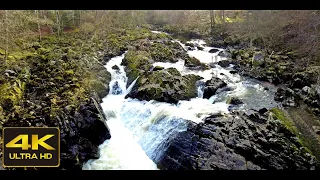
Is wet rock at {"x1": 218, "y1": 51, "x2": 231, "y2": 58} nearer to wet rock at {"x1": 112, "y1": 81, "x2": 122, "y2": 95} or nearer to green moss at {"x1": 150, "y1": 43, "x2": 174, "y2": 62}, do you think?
green moss at {"x1": 150, "y1": 43, "x2": 174, "y2": 62}

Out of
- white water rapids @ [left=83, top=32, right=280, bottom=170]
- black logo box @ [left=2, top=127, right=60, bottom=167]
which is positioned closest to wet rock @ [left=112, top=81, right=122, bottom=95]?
white water rapids @ [left=83, top=32, right=280, bottom=170]

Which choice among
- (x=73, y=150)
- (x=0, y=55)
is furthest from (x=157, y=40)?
(x=73, y=150)

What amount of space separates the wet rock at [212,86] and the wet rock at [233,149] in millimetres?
1406

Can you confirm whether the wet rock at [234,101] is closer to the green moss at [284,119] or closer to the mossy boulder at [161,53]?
the green moss at [284,119]

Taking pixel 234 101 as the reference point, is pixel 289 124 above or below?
below

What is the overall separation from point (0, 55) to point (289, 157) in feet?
17.7

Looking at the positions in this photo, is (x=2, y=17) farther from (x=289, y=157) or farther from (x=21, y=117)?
(x=289, y=157)

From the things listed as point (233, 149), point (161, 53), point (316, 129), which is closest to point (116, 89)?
point (161, 53)

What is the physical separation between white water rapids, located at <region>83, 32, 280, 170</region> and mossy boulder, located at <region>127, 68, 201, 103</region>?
16cm

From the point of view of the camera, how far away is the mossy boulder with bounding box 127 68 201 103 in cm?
631

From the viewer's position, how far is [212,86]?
664 centimetres

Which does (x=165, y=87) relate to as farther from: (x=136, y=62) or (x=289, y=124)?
(x=289, y=124)

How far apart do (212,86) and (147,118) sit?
5.62 ft

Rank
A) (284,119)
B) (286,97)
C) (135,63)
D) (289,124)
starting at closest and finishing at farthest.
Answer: (289,124)
(284,119)
(286,97)
(135,63)
